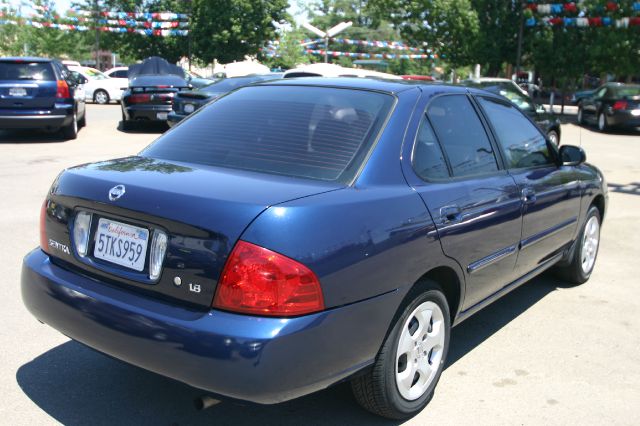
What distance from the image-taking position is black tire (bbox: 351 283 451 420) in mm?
2959

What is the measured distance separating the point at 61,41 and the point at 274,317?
171 ft

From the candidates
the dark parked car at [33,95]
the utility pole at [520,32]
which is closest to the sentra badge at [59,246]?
the dark parked car at [33,95]

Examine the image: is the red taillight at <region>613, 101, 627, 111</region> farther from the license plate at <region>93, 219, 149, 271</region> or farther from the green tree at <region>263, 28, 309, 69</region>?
the green tree at <region>263, 28, 309, 69</region>

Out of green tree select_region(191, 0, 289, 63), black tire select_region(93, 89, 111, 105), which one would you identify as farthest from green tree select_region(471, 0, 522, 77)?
black tire select_region(93, 89, 111, 105)

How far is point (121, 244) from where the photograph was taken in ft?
9.36

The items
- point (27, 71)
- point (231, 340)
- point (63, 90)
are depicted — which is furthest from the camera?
point (63, 90)

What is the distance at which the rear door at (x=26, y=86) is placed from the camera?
1250cm

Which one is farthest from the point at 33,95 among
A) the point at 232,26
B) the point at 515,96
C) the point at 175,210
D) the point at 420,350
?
the point at 232,26

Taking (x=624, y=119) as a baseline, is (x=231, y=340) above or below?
below

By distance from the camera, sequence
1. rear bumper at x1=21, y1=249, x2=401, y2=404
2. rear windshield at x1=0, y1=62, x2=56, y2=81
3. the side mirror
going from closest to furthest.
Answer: rear bumper at x1=21, y1=249, x2=401, y2=404, the side mirror, rear windshield at x1=0, y1=62, x2=56, y2=81

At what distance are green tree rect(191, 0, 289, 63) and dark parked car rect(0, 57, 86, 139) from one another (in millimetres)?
22678

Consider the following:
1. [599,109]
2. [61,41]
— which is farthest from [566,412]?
[61,41]

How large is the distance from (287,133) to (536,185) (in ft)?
6.01

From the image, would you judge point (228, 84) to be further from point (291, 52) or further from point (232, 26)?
point (291, 52)
